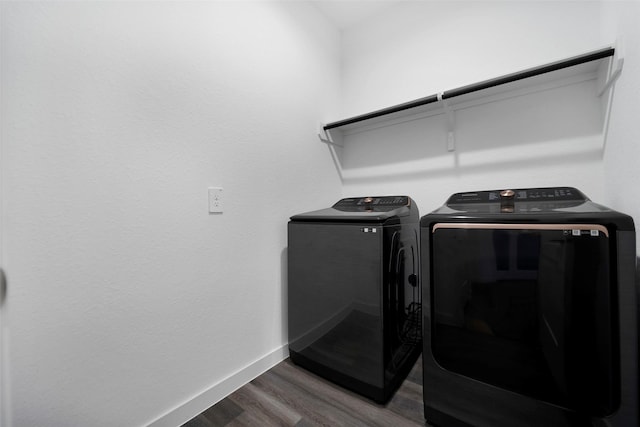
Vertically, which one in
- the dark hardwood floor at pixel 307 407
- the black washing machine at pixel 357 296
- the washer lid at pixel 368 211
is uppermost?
the washer lid at pixel 368 211

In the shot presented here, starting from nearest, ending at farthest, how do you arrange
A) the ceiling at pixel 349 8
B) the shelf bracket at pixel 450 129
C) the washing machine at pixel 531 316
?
1. the washing machine at pixel 531 316
2. the shelf bracket at pixel 450 129
3. the ceiling at pixel 349 8

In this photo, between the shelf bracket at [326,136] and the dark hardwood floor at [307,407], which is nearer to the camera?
the dark hardwood floor at [307,407]

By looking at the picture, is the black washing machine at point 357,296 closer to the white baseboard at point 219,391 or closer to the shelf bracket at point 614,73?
Result: the white baseboard at point 219,391

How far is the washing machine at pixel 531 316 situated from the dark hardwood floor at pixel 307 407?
0.18 meters

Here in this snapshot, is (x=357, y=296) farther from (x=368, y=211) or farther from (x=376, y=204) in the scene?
(x=376, y=204)

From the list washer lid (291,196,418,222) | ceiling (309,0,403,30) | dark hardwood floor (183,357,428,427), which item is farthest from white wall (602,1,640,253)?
ceiling (309,0,403,30)

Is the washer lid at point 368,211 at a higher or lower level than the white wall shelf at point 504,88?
lower

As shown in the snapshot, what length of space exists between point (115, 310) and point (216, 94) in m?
1.05

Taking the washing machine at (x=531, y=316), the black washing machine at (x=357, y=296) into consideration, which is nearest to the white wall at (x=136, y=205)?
the black washing machine at (x=357, y=296)

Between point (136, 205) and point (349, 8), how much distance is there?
6.87ft

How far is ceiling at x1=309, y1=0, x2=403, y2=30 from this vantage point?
1.88 meters

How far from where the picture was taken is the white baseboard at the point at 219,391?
3.45 feet

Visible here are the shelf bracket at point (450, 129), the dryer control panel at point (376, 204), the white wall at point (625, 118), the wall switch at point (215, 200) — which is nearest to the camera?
the white wall at point (625, 118)

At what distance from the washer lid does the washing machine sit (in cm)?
26
